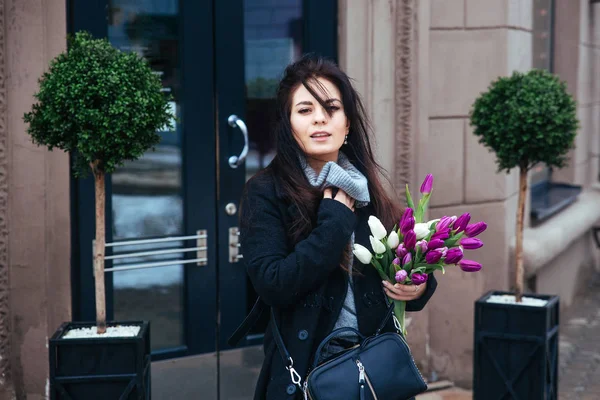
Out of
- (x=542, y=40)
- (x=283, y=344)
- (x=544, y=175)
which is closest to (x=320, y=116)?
(x=283, y=344)

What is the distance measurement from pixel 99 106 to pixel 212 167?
1.59m

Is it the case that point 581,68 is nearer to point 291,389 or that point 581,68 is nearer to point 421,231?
point 421,231

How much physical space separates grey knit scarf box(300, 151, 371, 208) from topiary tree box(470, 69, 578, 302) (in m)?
2.10

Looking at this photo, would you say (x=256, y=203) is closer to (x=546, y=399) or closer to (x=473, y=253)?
(x=546, y=399)

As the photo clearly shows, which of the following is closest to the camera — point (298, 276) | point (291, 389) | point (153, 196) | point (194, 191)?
point (298, 276)

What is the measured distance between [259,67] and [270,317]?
8.34 ft

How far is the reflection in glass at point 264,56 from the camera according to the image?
16.1 ft

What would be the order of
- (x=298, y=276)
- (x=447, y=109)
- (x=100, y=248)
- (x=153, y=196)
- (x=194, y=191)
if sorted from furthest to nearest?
(x=447, y=109)
(x=194, y=191)
(x=153, y=196)
(x=100, y=248)
(x=298, y=276)

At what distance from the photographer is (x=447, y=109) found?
5.62 m

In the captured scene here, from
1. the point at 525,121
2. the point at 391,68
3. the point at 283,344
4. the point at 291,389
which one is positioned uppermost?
the point at 391,68

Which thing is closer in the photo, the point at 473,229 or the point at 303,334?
the point at 303,334

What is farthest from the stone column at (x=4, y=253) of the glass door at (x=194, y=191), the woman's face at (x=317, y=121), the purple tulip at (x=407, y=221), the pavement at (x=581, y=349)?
the pavement at (x=581, y=349)

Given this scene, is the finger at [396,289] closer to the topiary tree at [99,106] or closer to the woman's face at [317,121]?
the woman's face at [317,121]

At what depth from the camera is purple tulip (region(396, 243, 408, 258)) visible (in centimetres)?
250
